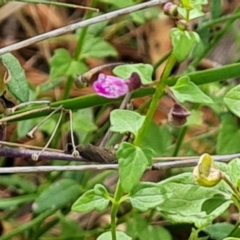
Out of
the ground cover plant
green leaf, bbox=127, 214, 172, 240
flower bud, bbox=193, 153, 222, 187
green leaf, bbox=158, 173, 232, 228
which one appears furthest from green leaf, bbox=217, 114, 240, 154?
flower bud, bbox=193, 153, 222, 187

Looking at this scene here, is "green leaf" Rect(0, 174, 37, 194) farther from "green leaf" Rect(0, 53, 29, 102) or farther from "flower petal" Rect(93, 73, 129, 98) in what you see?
"flower petal" Rect(93, 73, 129, 98)

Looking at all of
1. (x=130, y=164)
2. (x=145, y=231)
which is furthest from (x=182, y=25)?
(x=145, y=231)

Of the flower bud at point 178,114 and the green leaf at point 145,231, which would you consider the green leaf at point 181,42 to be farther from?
the green leaf at point 145,231

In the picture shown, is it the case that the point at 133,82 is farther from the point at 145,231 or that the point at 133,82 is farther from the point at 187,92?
the point at 145,231

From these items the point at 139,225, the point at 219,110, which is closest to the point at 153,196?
the point at 139,225

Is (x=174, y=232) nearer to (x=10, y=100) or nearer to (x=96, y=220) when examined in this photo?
(x=96, y=220)

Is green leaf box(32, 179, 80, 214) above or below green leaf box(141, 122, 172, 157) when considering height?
below
